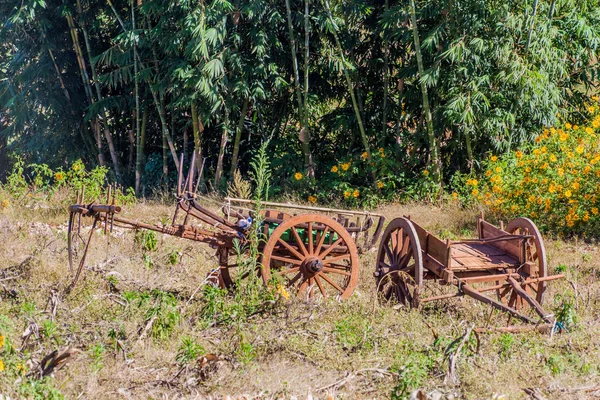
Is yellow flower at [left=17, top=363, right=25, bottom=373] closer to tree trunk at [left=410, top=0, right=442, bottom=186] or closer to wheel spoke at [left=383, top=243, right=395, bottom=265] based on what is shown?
wheel spoke at [left=383, top=243, right=395, bottom=265]

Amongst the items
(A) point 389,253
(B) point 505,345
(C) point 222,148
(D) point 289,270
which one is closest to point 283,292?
(D) point 289,270

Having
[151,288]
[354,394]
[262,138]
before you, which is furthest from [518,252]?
[262,138]

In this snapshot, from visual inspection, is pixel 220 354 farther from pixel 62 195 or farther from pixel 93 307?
pixel 62 195

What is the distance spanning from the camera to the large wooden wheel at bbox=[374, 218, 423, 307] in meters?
5.39

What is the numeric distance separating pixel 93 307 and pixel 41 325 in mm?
554

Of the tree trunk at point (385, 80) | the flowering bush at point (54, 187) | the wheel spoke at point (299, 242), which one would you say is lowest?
the wheel spoke at point (299, 242)

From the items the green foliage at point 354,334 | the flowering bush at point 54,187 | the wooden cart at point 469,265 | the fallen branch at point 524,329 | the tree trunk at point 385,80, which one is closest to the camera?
the green foliage at point 354,334

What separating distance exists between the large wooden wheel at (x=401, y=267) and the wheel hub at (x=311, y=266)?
0.48 meters

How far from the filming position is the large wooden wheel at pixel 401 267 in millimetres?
5387

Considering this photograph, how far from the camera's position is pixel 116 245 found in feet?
24.7

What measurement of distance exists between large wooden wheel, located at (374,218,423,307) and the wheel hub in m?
0.48

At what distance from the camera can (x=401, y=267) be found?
5902 millimetres

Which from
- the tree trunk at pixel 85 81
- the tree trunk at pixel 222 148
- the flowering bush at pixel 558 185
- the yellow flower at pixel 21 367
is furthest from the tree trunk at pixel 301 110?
the yellow flower at pixel 21 367

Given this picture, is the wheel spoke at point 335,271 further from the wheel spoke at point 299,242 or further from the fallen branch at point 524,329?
the fallen branch at point 524,329
